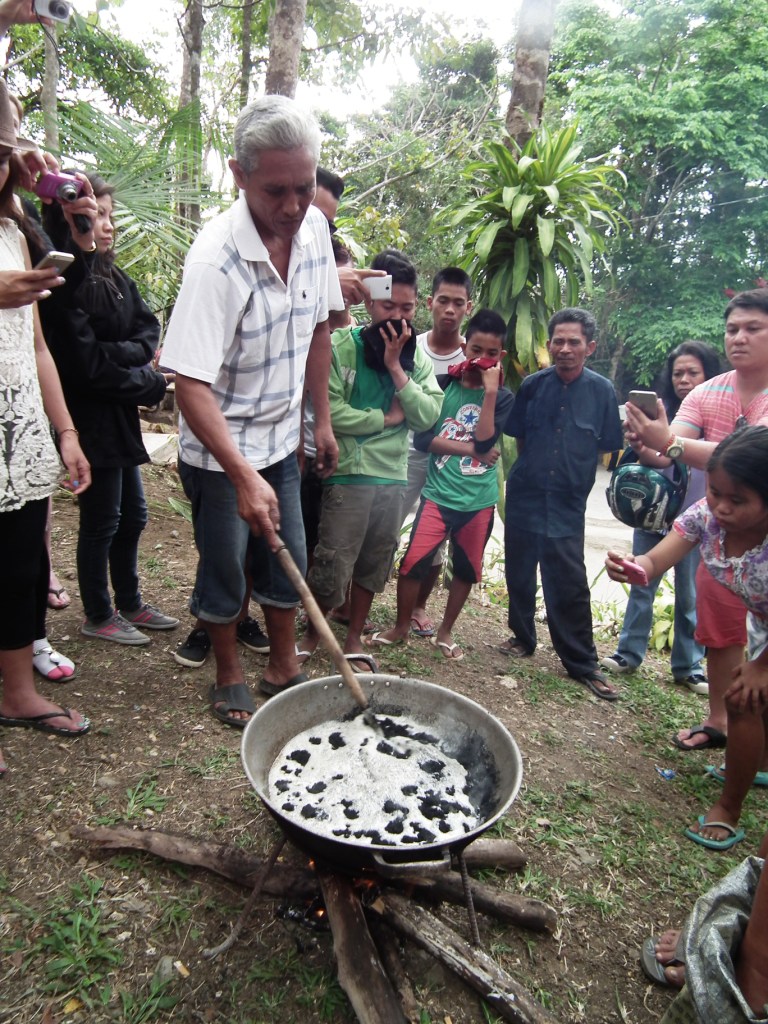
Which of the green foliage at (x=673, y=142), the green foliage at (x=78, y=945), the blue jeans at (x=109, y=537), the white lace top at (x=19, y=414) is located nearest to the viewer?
the green foliage at (x=78, y=945)

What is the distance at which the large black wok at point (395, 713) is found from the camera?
5.30 ft

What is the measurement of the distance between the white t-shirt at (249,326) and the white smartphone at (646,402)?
1276 millimetres

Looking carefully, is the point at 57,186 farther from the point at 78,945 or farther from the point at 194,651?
the point at 78,945

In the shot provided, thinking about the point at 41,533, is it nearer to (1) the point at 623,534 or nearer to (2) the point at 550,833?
(2) the point at 550,833

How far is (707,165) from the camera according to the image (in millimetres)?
15586

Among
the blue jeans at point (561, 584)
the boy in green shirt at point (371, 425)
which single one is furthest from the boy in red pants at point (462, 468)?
the boy in green shirt at point (371, 425)

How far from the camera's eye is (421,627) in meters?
4.00

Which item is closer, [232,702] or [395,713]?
[395,713]

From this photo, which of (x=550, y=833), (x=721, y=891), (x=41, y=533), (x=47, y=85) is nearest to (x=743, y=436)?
(x=721, y=891)

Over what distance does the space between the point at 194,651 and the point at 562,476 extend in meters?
2.04

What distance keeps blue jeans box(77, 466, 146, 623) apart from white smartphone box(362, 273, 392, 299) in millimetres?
1322

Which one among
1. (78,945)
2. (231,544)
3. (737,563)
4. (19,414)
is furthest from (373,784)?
(19,414)

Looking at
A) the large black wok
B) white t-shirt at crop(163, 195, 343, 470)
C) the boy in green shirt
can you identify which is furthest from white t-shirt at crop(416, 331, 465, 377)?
the large black wok

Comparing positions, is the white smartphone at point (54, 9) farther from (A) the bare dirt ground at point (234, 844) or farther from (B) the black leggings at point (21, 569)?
(A) the bare dirt ground at point (234, 844)
